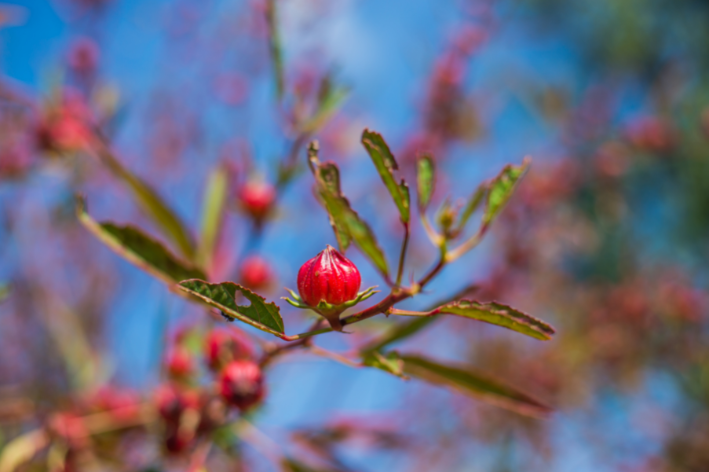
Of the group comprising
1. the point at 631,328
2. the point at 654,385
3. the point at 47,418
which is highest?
the point at 654,385

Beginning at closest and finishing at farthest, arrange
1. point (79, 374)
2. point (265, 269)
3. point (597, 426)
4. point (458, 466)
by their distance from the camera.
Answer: point (265, 269)
point (79, 374)
point (597, 426)
point (458, 466)

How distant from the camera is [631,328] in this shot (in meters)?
2.71

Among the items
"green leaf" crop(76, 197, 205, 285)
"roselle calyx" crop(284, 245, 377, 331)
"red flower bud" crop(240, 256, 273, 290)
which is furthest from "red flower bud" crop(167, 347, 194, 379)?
"roselle calyx" crop(284, 245, 377, 331)

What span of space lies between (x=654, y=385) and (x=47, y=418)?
338 centimetres

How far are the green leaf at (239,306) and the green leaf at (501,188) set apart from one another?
0.24 m

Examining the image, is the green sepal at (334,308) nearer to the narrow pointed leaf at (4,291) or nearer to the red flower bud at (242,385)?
the red flower bud at (242,385)

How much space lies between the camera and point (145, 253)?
61 centimetres

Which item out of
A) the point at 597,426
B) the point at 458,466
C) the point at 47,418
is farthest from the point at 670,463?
the point at 47,418

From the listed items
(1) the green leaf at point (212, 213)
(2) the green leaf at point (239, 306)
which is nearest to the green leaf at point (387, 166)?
(2) the green leaf at point (239, 306)

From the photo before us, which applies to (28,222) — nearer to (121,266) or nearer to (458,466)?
(121,266)

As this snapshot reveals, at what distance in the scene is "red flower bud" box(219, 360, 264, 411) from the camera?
675 mm

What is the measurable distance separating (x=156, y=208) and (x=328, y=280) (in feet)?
1.66

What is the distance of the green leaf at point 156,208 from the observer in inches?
31.4

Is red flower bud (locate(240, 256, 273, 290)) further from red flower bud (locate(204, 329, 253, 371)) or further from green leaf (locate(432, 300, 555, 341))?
green leaf (locate(432, 300, 555, 341))
